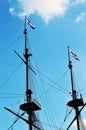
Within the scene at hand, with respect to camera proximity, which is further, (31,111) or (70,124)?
(70,124)

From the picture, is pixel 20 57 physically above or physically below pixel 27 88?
above

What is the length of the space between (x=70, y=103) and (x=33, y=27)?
1767 centimetres

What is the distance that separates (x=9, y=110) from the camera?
75.0 meters

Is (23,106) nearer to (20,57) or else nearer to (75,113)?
(20,57)

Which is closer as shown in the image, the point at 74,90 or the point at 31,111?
the point at 31,111

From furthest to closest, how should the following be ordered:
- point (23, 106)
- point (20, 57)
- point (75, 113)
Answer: point (75, 113), point (20, 57), point (23, 106)

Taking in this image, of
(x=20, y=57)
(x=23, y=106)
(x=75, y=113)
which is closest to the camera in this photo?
(x=23, y=106)

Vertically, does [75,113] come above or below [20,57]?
below

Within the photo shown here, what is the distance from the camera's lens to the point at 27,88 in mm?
75500

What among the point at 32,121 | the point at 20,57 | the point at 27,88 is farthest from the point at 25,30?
the point at 32,121

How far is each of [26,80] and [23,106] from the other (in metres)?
5.73

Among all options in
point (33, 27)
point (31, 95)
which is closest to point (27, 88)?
point (31, 95)

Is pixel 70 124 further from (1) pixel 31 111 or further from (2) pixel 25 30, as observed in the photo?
(2) pixel 25 30

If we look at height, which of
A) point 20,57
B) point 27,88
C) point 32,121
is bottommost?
point 32,121
